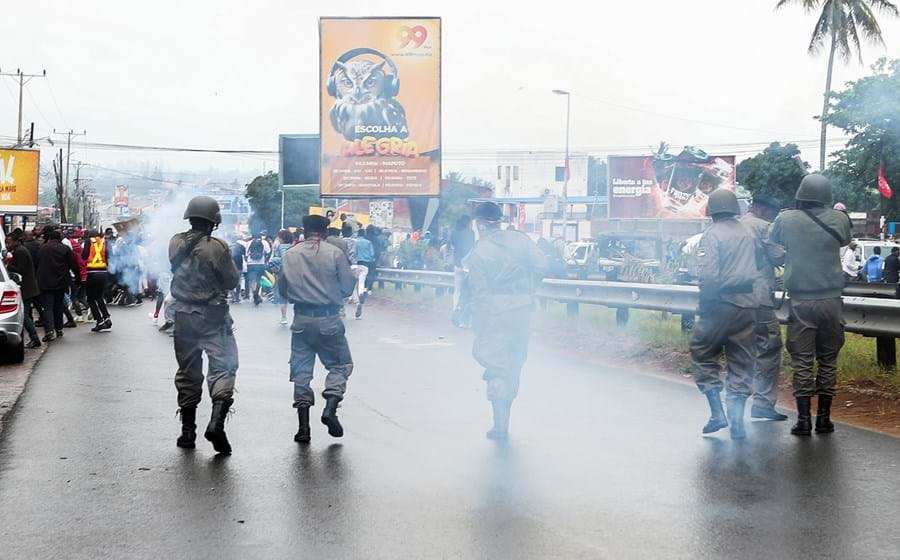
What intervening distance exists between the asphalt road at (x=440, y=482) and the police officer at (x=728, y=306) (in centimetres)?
44

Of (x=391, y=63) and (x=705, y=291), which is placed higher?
(x=391, y=63)

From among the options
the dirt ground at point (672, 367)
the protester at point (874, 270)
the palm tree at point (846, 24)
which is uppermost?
the palm tree at point (846, 24)

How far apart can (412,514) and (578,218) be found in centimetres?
8708

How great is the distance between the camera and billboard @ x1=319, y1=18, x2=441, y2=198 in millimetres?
27625

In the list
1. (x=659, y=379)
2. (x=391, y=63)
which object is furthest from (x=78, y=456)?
(x=391, y=63)

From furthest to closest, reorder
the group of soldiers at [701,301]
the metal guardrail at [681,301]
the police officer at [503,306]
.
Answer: the metal guardrail at [681,301], the police officer at [503,306], the group of soldiers at [701,301]

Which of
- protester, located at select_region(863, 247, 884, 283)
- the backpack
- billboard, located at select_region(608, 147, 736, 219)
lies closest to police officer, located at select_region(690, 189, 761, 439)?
the backpack

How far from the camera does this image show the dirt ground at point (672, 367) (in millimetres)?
9414

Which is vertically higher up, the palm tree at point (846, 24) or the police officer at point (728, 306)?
the palm tree at point (846, 24)

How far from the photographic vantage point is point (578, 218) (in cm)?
9225

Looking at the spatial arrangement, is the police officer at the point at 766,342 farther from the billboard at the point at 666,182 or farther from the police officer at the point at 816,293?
the billboard at the point at 666,182

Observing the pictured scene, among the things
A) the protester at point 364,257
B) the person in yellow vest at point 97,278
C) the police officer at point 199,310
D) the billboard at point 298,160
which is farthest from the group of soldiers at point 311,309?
the billboard at point 298,160

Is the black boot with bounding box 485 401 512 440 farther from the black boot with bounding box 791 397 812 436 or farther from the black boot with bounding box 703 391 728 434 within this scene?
the black boot with bounding box 791 397 812 436

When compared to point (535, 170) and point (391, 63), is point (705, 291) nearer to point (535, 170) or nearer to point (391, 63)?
point (391, 63)
